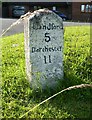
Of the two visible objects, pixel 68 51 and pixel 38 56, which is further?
pixel 68 51

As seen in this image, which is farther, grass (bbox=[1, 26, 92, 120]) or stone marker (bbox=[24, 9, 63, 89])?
stone marker (bbox=[24, 9, 63, 89])

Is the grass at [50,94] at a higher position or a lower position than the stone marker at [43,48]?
lower

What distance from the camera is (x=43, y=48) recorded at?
5500 mm

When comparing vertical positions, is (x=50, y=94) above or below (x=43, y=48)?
below

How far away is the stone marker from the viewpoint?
5.39 metres

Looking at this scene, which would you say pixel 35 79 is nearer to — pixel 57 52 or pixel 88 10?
pixel 57 52

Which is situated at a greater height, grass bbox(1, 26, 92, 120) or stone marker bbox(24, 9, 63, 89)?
stone marker bbox(24, 9, 63, 89)

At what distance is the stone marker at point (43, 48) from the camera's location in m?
5.39

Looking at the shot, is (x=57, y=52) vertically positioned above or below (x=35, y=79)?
above

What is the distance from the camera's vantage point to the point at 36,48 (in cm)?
545

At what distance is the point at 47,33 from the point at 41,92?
34.5 inches

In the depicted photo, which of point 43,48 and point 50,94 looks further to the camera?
point 43,48

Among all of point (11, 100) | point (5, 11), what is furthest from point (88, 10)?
point (11, 100)

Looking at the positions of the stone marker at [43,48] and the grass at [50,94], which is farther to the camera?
the stone marker at [43,48]
